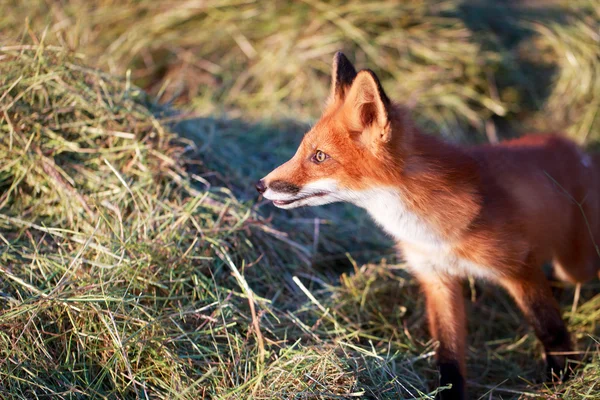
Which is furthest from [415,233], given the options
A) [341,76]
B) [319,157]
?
[341,76]

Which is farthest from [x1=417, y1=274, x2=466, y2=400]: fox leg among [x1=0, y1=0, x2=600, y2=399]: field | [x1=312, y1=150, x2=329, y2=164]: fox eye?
[x1=312, y1=150, x2=329, y2=164]: fox eye

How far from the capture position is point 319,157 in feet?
12.0

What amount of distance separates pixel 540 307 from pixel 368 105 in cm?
190

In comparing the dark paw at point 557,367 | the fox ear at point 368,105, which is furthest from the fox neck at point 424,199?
the dark paw at point 557,367

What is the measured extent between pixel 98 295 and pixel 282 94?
13.3 ft

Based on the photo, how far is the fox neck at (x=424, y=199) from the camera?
3.61m

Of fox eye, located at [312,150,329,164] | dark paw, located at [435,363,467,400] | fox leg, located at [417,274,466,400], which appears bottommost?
dark paw, located at [435,363,467,400]

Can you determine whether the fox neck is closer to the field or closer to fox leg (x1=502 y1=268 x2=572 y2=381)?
fox leg (x1=502 y1=268 x2=572 y2=381)

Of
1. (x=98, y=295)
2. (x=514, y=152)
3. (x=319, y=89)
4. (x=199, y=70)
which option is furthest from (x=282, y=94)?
(x=98, y=295)

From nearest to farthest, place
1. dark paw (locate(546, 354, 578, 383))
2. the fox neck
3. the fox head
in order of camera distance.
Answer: the fox head → the fox neck → dark paw (locate(546, 354, 578, 383))

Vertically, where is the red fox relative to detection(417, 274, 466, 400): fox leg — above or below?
above

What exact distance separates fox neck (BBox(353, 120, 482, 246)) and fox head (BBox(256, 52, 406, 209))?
0.24 feet

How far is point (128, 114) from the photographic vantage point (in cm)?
487

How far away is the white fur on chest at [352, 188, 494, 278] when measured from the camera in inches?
142
